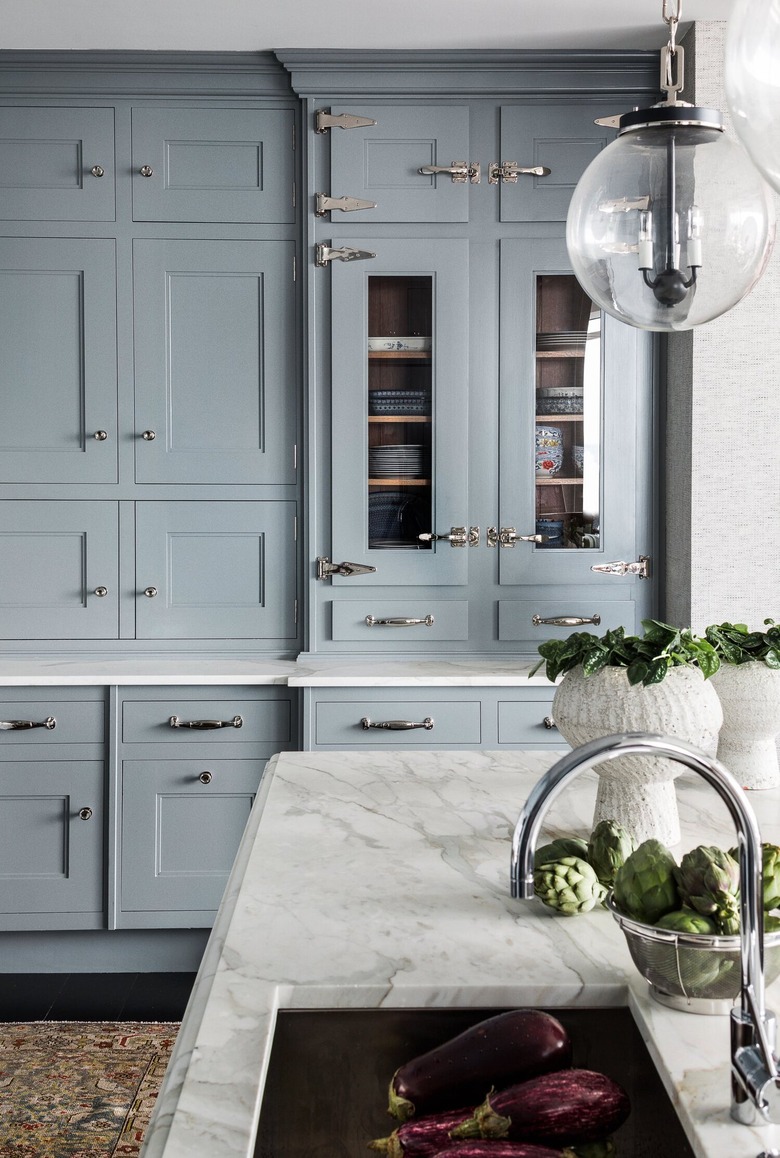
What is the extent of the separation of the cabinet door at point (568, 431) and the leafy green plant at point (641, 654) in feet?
5.47

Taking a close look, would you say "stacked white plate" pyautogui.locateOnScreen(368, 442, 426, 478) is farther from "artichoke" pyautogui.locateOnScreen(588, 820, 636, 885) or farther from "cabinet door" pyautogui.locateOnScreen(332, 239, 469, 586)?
"artichoke" pyautogui.locateOnScreen(588, 820, 636, 885)

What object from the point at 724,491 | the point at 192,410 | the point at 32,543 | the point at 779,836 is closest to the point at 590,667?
the point at 779,836

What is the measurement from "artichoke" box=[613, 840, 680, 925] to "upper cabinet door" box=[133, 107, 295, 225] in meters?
2.57

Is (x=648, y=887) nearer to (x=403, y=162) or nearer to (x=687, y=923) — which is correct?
(x=687, y=923)

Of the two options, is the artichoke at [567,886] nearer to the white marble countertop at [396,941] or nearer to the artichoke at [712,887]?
the white marble countertop at [396,941]

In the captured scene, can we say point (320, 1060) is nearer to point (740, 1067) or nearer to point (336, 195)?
point (740, 1067)

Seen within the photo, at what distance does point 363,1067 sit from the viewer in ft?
3.17

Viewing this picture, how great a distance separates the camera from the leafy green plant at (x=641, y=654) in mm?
1290

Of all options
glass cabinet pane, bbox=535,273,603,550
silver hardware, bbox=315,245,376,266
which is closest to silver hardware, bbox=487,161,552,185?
glass cabinet pane, bbox=535,273,603,550

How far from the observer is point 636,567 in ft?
9.95

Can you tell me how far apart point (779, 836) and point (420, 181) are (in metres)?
2.28

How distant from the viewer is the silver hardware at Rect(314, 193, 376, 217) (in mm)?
2961

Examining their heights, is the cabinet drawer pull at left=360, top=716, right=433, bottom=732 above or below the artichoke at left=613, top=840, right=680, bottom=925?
below

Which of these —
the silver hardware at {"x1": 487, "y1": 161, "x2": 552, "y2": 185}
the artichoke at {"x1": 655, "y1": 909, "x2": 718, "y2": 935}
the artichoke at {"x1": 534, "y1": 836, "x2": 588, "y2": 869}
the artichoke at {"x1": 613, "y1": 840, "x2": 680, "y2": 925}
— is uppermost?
the silver hardware at {"x1": 487, "y1": 161, "x2": 552, "y2": 185}
